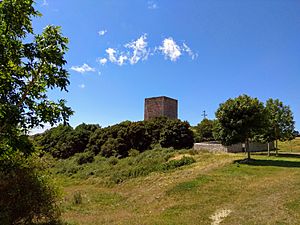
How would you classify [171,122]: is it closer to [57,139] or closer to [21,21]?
[57,139]

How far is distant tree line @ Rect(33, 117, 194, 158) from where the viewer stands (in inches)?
1774

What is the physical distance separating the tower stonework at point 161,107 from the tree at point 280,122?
41030 millimetres

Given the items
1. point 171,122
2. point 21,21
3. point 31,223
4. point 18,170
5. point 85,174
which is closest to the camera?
point 21,21

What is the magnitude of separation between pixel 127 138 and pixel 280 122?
23.9 metres

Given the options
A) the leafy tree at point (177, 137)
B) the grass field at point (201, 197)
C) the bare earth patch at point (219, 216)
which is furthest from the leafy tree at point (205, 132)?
the bare earth patch at point (219, 216)

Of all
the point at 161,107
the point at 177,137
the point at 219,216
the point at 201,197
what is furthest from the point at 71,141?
the point at 219,216

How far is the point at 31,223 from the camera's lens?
1209 centimetres

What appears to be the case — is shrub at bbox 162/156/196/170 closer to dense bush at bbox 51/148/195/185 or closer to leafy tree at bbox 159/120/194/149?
dense bush at bbox 51/148/195/185

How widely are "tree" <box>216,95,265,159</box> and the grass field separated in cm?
244

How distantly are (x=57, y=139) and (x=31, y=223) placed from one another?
2216 inches

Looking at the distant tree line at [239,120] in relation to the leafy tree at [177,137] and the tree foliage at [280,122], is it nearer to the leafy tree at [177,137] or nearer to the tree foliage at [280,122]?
the tree foliage at [280,122]

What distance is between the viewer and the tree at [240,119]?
2730 cm

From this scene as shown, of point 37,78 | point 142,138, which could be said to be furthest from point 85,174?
point 37,78

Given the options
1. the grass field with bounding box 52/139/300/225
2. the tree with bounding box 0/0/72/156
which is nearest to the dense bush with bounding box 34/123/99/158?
the grass field with bounding box 52/139/300/225
